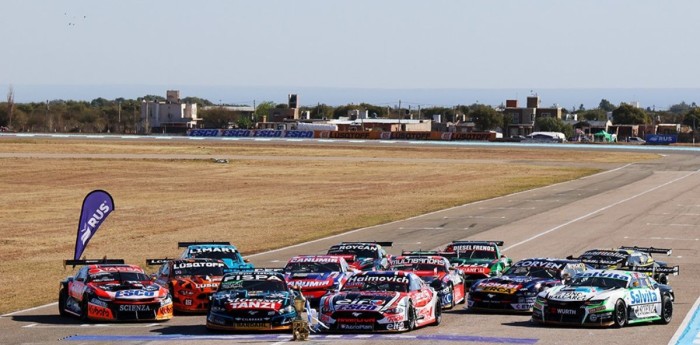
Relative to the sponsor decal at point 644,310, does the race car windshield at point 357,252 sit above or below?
below

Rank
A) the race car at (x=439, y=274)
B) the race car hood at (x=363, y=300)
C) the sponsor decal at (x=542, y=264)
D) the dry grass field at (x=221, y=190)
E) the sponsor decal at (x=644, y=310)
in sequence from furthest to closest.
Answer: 1. the dry grass field at (x=221, y=190)
2. the sponsor decal at (x=542, y=264)
3. the race car at (x=439, y=274)
4. the sponsor decal at (x=644, y=310)
5. the race car hood at (x=363, y=300)

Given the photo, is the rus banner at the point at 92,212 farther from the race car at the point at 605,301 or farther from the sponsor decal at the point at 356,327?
the race car at the point at 605,301

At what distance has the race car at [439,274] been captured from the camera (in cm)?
3419

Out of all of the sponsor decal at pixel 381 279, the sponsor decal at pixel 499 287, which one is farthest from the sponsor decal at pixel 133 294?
the sponsor decal at pixel 499 287

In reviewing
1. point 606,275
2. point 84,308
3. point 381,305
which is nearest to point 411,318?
point 381,305

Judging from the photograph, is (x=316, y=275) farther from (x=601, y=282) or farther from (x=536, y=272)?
(x=601, y=282)

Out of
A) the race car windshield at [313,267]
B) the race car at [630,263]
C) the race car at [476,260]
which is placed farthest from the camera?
the race car at [476,260]

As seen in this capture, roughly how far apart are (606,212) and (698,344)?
144ft

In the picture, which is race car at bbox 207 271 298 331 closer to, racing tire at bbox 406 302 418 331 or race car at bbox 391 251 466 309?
racing tire at bbox 406 302 418 331

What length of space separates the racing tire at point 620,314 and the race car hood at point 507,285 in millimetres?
3657

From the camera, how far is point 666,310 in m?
31.7

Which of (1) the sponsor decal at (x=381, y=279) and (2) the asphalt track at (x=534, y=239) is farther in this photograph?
(1) the sponsor decal at (x=381, y=279)

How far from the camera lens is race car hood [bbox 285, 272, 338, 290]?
3344 cm

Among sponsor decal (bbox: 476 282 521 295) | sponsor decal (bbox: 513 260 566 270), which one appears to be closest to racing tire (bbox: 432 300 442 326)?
sponsor decal (bbox: 476 282 521 295)
